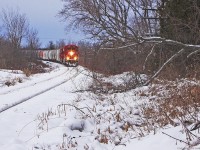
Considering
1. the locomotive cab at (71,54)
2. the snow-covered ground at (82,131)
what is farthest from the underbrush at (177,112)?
the locomotive cab at (71,54)

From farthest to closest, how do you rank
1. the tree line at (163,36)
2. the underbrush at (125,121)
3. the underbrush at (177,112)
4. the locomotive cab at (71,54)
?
the locomotive cab at (71,54), the tree line at (163,36), the underbrush at (125,121), the underbrush at (177,112)

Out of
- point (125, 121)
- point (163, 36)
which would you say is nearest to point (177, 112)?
point (125, 121)

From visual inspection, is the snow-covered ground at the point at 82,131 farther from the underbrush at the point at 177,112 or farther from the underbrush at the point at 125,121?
the underbrush at the point at 177,112

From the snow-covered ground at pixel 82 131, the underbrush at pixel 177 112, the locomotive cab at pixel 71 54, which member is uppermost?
the locomotive cab at pixel 71 54

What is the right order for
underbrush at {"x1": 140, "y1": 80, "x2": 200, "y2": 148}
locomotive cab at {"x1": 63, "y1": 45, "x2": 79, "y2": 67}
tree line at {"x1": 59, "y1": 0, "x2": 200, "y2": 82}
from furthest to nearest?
locomotive cab at {"x1": 63, "y1": 45, "x2": 79, "y2": 67}
tree line at {"x1": 59, "y1": 0, "x2": 200, "y2": 82}
underbrush at {"x1": 140, "y1": 80, "x2": 200, "y2": 148}

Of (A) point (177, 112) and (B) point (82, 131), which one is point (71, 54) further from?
(A) point (177, 112)

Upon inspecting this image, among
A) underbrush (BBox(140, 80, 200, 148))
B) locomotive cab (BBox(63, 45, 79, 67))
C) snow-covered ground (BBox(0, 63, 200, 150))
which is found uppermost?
locomotive cab (BBox(63, 45, 79, 67))

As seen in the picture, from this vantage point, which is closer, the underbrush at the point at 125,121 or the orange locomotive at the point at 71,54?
the underbrush at the point at 125,121

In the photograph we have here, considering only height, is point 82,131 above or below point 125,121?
below

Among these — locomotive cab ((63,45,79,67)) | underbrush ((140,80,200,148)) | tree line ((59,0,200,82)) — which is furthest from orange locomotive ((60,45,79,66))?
underbrush ((140,80,200,148))

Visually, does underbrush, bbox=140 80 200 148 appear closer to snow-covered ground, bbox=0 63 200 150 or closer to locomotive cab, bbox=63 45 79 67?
snow-covered ground, bbox=0 63 200 150

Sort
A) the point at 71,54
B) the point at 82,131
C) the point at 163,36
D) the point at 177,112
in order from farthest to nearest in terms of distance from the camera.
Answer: the point at 71,54, the point at 163,36, the point at 82,131, the point at 177,112

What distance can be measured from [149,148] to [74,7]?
69.9ft

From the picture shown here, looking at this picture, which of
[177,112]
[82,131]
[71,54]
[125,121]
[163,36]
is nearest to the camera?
[177,112]
